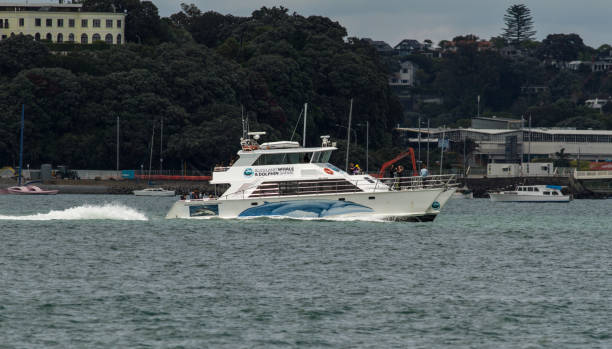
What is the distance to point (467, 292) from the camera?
3659cm

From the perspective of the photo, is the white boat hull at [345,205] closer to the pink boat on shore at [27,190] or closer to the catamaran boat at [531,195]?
the catamaran boat at [531,195]

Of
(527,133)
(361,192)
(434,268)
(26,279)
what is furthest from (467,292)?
(527,133)

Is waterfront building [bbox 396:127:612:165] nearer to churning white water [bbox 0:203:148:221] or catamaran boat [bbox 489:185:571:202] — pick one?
catamaran boat [bbox 489:185:571:202]

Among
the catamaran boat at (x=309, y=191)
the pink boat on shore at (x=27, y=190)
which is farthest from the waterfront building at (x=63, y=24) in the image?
the catamaran boat at (x=309, y=191)

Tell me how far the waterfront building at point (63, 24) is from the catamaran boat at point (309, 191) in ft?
411

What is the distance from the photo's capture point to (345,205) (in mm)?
56844

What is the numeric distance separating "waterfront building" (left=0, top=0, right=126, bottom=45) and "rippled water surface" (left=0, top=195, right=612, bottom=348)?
4853 inches

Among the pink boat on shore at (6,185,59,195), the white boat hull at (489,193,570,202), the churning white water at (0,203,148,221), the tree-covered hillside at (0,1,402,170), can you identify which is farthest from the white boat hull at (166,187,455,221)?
the pink boat on shore at (6,185,59,195)

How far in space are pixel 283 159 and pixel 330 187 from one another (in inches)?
119

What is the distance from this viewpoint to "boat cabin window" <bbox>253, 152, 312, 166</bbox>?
57.5 metres

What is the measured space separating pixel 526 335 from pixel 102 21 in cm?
15754

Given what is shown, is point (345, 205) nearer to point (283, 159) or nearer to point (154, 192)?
point (283, 159)

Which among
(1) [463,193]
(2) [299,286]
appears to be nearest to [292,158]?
(2) [299,286]

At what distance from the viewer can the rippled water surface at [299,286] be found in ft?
97.3
